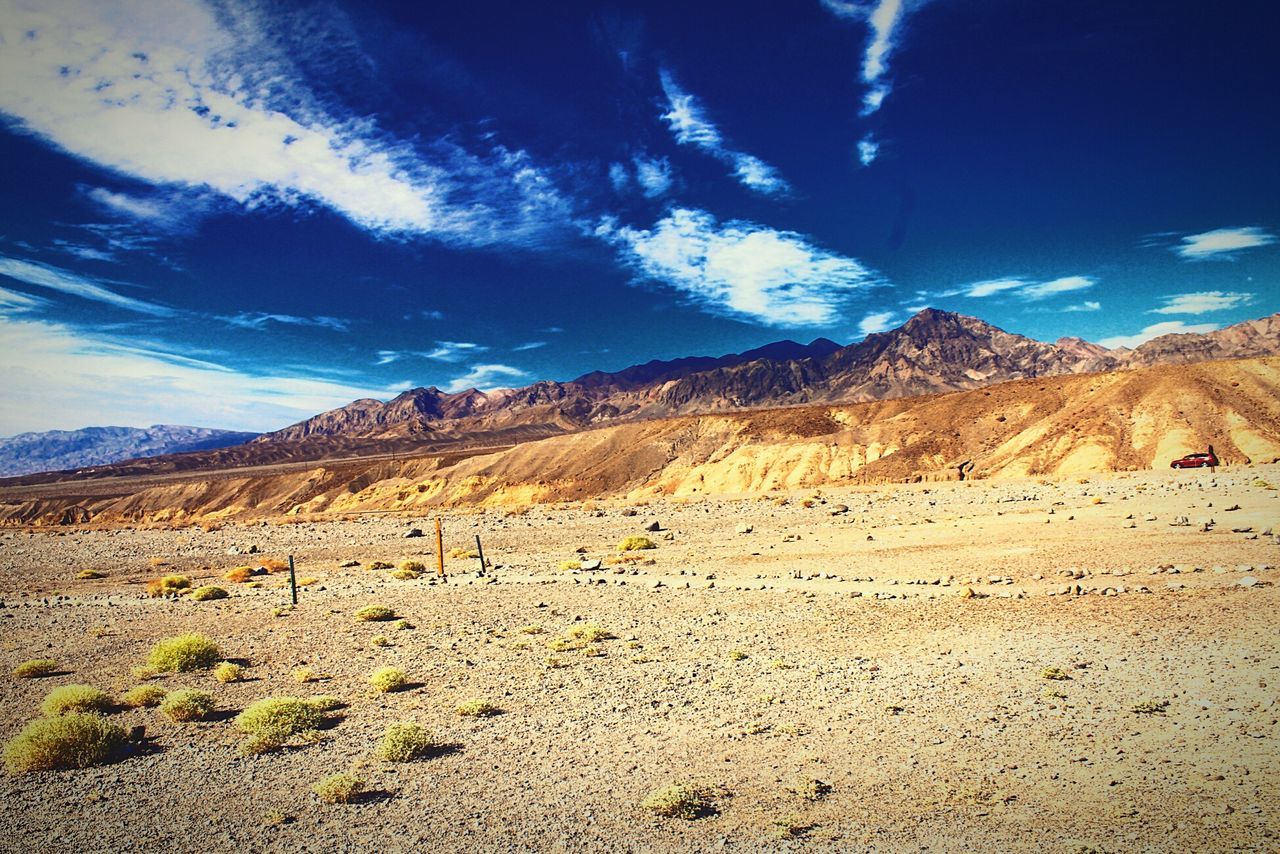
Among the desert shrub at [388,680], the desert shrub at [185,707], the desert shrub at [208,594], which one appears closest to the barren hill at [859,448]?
the desert shrub at [208,594]

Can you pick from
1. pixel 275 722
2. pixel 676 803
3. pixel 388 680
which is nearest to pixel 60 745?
pixel 275 722

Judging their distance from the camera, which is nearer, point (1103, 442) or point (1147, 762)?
point (1147, 762)

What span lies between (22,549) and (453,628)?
56218 millimetres

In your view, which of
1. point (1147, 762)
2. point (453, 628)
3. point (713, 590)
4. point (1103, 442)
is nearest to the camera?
point (1147, 762)

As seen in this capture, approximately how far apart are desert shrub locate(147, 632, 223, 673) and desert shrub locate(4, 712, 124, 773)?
440 centimetres

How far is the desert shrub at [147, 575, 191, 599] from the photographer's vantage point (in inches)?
1012

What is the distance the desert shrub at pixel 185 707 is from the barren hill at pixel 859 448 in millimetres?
50737

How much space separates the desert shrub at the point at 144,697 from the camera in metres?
11.6

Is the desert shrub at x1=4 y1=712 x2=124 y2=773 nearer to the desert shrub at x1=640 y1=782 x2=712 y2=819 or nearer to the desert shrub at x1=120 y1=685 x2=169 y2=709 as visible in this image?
the desert shrub at x1=120 y1=685 x2=169 y2=709

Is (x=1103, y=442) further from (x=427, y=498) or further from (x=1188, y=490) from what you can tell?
(x=427, y=498)

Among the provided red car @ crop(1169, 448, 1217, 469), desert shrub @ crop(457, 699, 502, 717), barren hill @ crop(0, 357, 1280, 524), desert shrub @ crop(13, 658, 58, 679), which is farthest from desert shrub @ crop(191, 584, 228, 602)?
red car @ crop(1169, 448, 1217, 469)

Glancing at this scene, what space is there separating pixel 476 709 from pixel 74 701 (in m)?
6.71

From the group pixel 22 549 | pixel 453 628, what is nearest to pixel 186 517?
pixel 22 549

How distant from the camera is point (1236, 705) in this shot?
873 centimetres
